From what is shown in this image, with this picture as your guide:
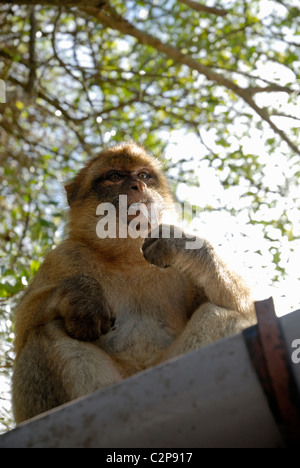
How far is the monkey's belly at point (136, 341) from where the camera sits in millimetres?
3195

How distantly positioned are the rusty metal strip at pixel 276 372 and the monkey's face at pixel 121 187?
2043 mm

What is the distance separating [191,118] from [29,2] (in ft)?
8.72

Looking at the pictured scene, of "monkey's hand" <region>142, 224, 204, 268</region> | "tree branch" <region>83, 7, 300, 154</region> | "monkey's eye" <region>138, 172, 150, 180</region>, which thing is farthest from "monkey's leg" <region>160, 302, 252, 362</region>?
"tree branch" <region>83, 7, 300, 154</region>

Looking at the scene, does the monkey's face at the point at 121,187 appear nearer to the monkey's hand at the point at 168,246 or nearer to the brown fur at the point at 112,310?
the brown fur at the point at 112,310

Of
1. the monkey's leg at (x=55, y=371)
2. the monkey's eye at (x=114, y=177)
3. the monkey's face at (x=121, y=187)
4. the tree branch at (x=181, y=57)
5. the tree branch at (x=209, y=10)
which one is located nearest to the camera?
the monkey's leg at (x=55, y=371)

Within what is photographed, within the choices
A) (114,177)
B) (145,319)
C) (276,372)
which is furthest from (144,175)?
(276,372)

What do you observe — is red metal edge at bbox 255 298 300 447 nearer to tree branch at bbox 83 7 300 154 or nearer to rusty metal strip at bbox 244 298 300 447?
rusty metal strip at bbox 244 298 300 447

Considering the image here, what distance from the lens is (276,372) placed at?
5.05ft

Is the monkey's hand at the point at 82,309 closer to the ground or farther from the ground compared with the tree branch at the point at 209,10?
closer to the ground

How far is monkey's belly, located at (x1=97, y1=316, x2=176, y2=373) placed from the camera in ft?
10.5

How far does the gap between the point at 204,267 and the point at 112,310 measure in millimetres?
600

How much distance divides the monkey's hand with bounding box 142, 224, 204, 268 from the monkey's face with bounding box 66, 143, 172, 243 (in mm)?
372

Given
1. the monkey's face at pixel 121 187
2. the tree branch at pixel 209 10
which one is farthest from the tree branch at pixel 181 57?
the monkey's face at pixel 121 187

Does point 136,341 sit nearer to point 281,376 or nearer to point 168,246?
point 168,246
